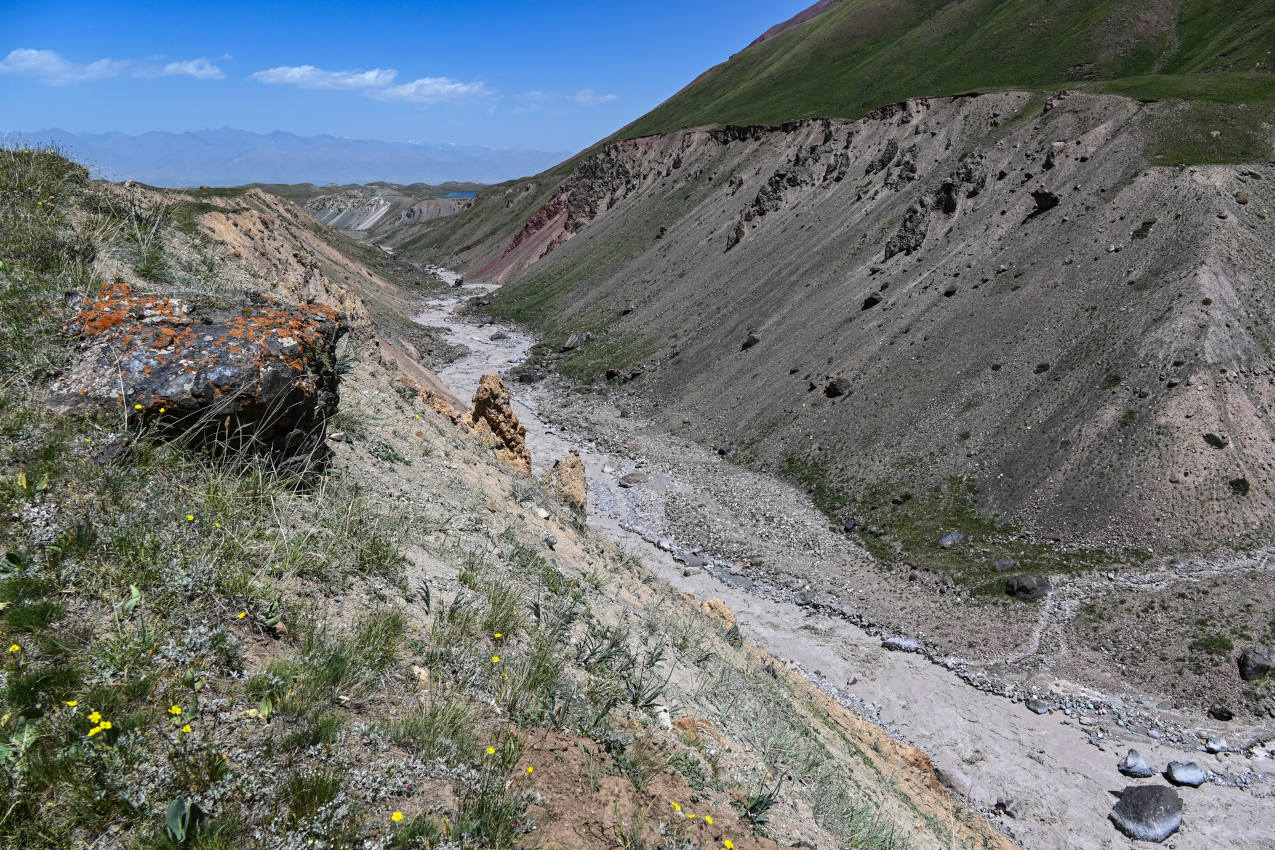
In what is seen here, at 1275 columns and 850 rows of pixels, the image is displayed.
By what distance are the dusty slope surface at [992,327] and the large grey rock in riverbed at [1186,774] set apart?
890cm

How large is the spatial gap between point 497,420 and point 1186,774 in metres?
22.5

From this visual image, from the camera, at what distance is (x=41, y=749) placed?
3.42 metres

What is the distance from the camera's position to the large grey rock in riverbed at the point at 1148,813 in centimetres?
1748

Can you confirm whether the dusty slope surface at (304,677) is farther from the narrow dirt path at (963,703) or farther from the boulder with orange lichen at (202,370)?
the narrow dirt path at (963,703)

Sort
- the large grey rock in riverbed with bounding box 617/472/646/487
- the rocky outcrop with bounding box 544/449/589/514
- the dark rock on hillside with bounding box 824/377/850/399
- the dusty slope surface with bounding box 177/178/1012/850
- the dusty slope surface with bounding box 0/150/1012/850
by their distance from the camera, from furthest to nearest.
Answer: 1. the dark rock on hillside with bounding box 824/377/850/399
2. the large grey rock in riverbed with bounding box 617/472/646/487
3. the rocky outcrop with bounding box 544/449/589/514
4. the dusty slope surface with bounding box 177/178/1012/850
5. the dusty slope surface with bounding box 0/150/1012/850

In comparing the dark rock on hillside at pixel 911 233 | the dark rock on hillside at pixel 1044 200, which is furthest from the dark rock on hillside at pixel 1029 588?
the dark rock on hillside at pixel 911 233

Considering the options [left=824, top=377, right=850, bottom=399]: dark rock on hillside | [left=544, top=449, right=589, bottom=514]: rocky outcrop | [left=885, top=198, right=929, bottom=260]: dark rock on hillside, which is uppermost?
A: [left=885, top=198, right=929, bottom=260]: dark rock on hillside

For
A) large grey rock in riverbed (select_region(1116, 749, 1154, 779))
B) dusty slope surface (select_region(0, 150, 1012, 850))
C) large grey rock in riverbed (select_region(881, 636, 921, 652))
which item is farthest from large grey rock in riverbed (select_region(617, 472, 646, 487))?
dusty slope surface (select_region(0, 150, 1012, 850))

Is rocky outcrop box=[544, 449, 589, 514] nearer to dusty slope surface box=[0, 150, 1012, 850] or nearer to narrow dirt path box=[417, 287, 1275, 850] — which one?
narrow dirt path box=[417, 287, 1275, 850]

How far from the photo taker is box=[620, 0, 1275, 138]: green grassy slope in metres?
61.3

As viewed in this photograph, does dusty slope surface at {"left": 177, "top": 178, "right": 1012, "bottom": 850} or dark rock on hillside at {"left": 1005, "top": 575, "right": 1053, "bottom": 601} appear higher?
dusty slope surface at {"left": 177, "top": 178, "right": 1012, "bottom": 850}

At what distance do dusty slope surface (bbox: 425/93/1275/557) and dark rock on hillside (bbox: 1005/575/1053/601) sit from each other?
9.51 feet

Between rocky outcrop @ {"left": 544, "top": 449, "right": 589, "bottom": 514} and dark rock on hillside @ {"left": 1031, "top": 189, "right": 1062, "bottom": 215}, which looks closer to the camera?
rocky outcrop @ {"left": 544, "top": 449, "right": 589, "bottom": 514}

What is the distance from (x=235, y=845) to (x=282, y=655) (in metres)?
1.47
